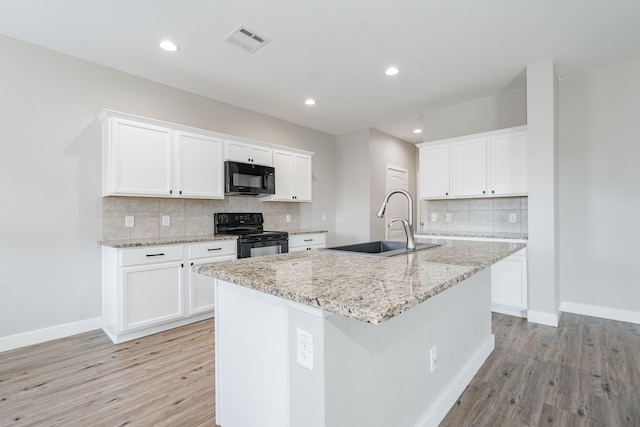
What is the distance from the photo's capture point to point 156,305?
2.84 meters

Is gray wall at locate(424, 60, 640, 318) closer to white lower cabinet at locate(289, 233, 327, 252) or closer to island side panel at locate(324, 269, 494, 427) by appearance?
island side panel at locate(324, 269, 494, 427)

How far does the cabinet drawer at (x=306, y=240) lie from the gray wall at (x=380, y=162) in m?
1.03

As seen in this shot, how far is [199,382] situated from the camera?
2.03m

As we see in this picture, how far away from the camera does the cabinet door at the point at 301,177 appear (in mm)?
4430

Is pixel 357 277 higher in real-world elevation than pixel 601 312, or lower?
higher

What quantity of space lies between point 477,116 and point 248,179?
305 centimetres

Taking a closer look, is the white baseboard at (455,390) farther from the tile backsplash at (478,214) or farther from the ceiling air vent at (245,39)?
the ceiling air vent at (245,39)

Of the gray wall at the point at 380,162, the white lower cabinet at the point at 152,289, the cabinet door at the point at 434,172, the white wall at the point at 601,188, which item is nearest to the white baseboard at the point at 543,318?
the white wall at the point at 601,188

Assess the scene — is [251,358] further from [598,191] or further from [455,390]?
[598,191]

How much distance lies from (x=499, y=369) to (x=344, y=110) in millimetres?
3467

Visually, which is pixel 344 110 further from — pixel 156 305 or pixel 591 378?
pixel 591 378

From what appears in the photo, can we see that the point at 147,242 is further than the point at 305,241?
No

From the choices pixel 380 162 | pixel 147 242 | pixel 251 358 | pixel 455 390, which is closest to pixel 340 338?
pixel 251 358

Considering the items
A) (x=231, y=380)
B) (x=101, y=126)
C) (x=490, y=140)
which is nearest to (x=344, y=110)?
(x=490, y=140)
